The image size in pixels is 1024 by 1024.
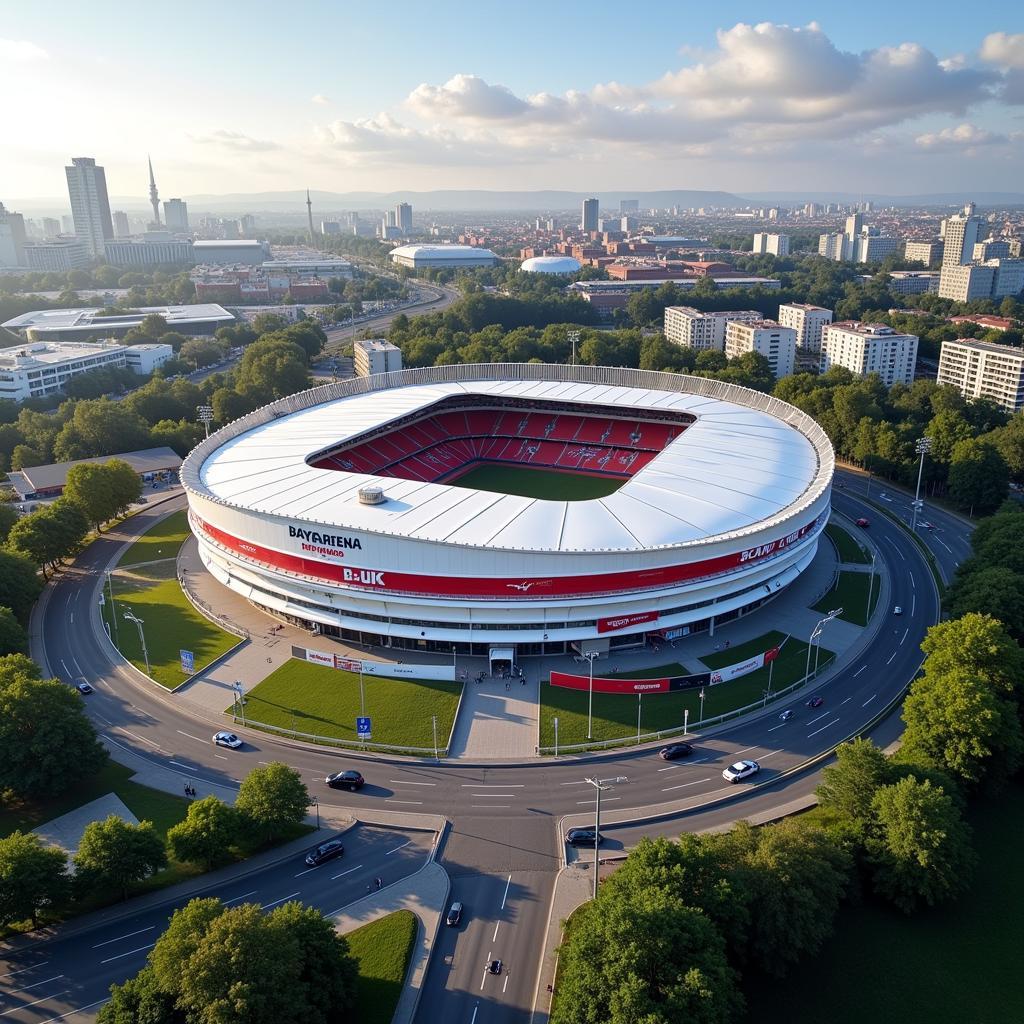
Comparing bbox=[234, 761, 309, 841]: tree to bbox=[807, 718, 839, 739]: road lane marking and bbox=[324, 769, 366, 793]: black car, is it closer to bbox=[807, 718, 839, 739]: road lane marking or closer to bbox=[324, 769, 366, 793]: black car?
bbox=[324, 769, 366, 793]: black car

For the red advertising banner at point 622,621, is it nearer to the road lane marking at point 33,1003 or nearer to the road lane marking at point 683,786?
the road lane marking at point 683,786

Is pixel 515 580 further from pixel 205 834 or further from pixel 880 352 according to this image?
pixel 880 352

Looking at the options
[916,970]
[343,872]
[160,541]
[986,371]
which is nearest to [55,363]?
[160,541]

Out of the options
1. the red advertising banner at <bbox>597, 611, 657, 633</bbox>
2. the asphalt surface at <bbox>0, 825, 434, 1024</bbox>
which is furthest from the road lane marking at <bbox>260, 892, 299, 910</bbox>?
the red advertising banner at <bbox>597, 611, 657, 633</bbox>

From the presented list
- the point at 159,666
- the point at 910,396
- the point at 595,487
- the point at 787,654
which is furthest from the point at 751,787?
the point at 910,396

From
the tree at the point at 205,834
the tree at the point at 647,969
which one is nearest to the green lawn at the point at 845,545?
the tree at the point at 647,969

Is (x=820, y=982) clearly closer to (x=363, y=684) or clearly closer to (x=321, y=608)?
(x=363, y=684)
